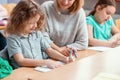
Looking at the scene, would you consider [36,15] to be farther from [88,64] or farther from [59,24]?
[88,64]

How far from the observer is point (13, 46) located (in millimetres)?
1917

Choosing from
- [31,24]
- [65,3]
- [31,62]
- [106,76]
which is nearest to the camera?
[106,76]

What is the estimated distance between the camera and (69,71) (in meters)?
1.30

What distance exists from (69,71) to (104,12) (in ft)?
5.04

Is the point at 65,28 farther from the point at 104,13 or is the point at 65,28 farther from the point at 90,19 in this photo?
the point at 104,13

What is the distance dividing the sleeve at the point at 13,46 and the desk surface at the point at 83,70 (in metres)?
0.26

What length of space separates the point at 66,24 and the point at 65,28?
36 millimetres

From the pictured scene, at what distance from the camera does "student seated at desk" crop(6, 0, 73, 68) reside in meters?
1.92

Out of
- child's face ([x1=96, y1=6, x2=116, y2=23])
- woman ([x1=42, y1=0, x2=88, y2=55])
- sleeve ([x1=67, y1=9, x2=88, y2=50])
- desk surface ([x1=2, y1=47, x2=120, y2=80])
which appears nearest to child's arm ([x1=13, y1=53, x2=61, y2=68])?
desk surface ([x1=2, y1=47, x2=120, y2=80])

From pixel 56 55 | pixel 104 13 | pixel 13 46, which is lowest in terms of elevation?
pixel 56 55

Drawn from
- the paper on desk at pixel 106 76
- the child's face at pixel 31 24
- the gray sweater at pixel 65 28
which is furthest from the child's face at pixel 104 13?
the paper on desk at pixel 106 76

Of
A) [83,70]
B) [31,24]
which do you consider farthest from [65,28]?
[83,70]

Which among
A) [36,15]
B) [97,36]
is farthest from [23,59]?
[97,36]

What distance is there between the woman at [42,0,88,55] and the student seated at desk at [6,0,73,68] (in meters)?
0.27
